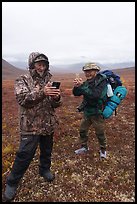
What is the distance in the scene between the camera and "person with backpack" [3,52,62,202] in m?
7.72

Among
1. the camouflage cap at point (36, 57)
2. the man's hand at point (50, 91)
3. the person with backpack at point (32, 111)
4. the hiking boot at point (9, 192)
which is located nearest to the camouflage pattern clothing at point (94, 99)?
the person with backpack at point (32, 111)

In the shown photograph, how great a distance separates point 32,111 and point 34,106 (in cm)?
18

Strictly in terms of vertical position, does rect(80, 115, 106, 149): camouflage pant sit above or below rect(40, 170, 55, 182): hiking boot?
above

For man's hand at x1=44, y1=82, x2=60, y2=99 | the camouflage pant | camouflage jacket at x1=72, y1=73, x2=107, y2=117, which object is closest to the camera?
man's hand at x1=44, y1=82, x2=60, y2=99

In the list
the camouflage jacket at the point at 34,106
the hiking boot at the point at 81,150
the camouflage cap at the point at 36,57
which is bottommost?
the hiking boot at the point at 81,150

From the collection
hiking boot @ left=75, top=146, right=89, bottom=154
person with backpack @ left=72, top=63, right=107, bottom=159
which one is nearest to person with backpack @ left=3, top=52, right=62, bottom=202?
person with backpack @ left=72, top=63, right=107, bottom=159

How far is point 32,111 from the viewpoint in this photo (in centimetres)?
816

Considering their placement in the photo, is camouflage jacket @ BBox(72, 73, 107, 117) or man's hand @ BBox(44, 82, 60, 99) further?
camouflage jacket @ BBox(72, 73, 107, 117)

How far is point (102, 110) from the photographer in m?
10.7

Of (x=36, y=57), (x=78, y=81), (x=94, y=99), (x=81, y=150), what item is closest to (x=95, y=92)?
(x=94, y=99)

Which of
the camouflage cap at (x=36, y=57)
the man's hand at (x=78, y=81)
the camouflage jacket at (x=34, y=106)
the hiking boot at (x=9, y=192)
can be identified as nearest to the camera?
the camouflage jacket at (x=34, y=106)

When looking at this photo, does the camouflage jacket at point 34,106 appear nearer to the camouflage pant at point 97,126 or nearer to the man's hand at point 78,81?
the man's hand at point 78,81

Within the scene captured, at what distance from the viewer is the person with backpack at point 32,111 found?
7.72m

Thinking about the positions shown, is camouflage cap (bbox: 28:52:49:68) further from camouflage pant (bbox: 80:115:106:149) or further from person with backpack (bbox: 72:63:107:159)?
camouflage pant (bbox: 80:115:106:149)
